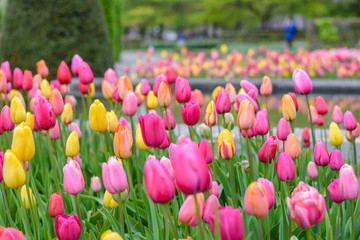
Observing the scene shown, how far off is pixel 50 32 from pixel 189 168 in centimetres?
688

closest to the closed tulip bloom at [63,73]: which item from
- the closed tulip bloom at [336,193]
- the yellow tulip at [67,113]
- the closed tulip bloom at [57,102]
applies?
the yellow tulip at [67,113]

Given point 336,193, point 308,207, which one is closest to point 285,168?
point 336,193

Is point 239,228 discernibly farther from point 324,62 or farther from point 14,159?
point 324,62

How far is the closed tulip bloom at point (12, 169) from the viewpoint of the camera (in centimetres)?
141

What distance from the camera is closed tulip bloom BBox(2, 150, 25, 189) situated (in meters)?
1.41

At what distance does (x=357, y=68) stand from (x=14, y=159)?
27.7 ft

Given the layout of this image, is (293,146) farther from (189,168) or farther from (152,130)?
(189,168)

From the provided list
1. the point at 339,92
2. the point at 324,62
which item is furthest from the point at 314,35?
the point at 339,92

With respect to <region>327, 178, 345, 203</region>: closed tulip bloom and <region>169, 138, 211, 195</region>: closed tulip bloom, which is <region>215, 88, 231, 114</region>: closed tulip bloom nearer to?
<region>327, 178, 345, 203</region>: closed tulip bloom

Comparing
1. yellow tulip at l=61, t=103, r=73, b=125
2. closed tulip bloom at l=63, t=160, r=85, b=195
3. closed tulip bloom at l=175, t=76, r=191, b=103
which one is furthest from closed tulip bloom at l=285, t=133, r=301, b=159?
yellow tulip at l=61, t=103, r=73, b=125

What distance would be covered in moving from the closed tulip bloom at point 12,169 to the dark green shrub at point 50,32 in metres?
6.18

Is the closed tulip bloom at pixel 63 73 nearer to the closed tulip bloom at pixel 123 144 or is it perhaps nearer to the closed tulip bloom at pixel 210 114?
the closed tulip bloom at pixel 210 114

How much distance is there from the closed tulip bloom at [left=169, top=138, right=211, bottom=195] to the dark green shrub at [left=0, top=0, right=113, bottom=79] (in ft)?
21.8

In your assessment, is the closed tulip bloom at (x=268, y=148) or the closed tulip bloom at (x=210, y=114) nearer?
the closed tulip bloom at (x=268, y=148)
